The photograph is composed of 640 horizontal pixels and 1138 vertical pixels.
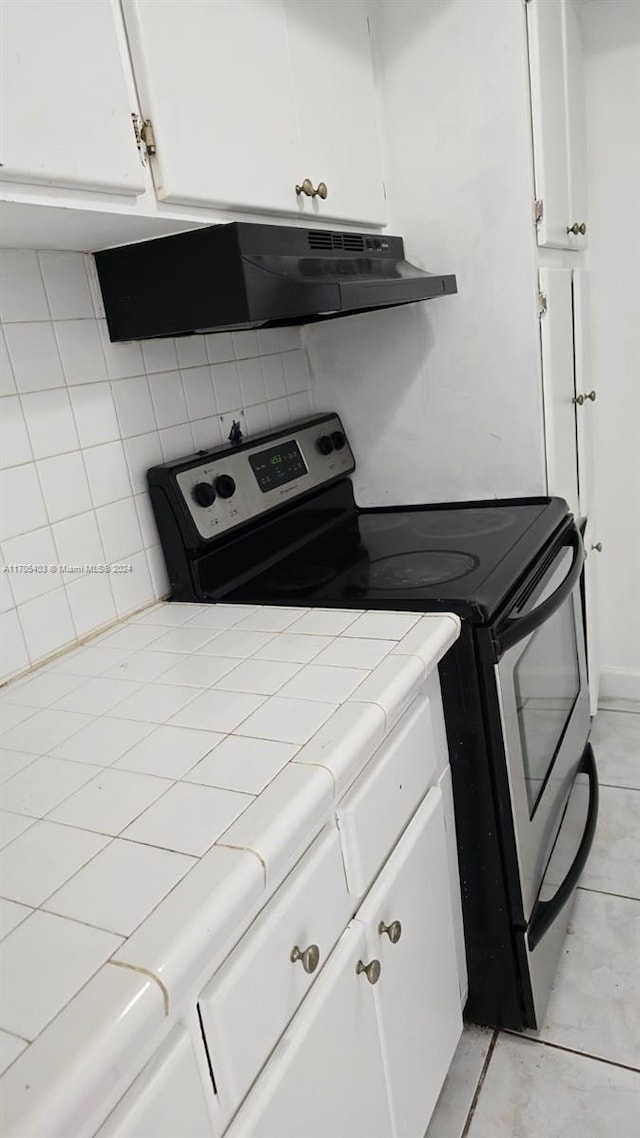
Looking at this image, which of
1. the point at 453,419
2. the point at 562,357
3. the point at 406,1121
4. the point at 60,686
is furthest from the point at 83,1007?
the point at 562,357

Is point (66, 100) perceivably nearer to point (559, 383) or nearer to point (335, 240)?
point (335, 240)

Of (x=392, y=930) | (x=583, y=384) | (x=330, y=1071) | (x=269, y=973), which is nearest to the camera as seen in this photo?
(x=269, y=973)

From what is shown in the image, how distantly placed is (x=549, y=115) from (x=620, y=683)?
167 centimetres

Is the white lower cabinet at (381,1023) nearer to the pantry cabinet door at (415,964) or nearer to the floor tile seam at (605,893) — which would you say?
the pantry cabinet door at (415,964)

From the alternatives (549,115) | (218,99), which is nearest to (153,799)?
(218,99)

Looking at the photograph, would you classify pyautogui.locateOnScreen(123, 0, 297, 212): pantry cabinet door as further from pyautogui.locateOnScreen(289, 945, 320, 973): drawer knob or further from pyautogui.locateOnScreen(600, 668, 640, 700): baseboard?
pyautogui.locateOnScreen(600, 668, 640, 700): baseboard

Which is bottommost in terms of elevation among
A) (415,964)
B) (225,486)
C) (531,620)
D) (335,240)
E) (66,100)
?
(415,964)

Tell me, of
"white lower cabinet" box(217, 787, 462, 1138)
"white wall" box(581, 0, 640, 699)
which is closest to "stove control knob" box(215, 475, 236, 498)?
"white lower cabinet" box(217, 787, 462, 1138)

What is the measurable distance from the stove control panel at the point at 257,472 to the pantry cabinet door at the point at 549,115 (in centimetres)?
66

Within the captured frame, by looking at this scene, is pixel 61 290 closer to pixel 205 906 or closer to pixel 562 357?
pixel 205 906

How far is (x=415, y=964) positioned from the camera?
3.63ft

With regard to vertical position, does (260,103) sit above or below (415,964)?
above

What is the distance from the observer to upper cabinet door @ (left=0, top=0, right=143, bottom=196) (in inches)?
32.8

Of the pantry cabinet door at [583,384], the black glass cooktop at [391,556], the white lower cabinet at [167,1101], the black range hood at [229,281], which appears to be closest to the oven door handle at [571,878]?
the black glass cooktop at [391,556]
